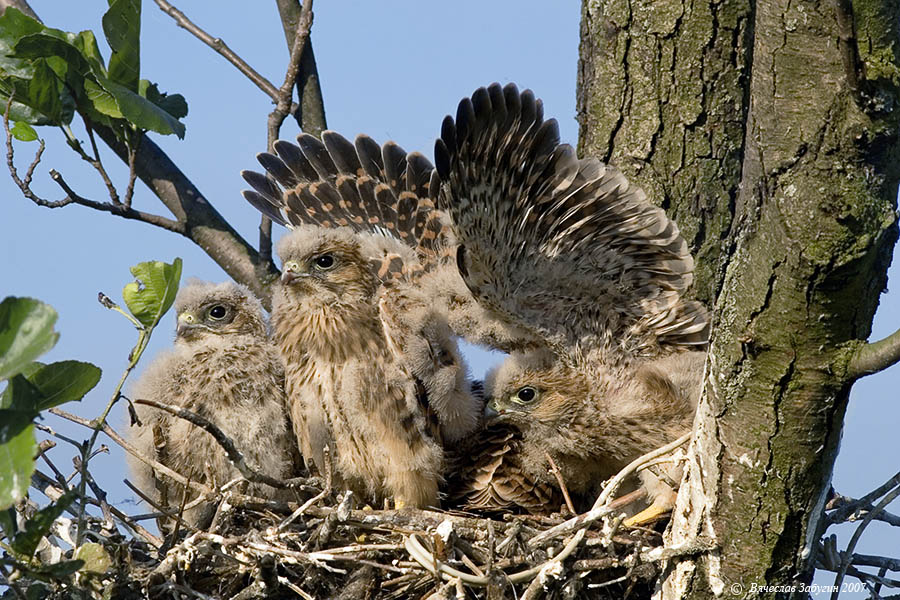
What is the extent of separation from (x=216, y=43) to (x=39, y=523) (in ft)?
11.1

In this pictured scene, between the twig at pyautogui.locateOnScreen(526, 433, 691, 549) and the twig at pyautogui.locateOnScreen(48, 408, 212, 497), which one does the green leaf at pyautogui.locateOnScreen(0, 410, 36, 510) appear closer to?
the twig at pyautogui.locateOnScreen(48, 408, 212, 497)

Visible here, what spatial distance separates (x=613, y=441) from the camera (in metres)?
3.73

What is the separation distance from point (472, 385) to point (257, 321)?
2.90 feet

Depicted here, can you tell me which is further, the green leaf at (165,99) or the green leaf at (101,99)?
the green leaf at (165,99)

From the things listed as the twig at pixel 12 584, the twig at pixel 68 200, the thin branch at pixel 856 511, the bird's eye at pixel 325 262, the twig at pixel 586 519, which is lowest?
the twig at pixel 12 584

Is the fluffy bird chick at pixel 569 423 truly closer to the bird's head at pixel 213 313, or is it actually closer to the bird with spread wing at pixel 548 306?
the bird with spread wing at pixel 548 306

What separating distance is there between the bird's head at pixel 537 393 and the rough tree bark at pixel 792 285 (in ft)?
2.51

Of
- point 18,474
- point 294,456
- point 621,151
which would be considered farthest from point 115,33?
point 18,474

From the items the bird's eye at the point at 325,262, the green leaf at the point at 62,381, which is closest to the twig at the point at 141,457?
the green leaf at the point at 62,381

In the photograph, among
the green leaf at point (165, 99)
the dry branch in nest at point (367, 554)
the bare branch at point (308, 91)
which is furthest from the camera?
the bare branch at point (308, 91)

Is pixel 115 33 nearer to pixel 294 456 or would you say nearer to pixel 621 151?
pixel 294 456

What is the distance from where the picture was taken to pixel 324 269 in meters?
3.83

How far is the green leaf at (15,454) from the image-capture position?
1933 millimetres

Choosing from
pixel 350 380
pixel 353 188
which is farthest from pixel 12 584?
pixel 353 188
